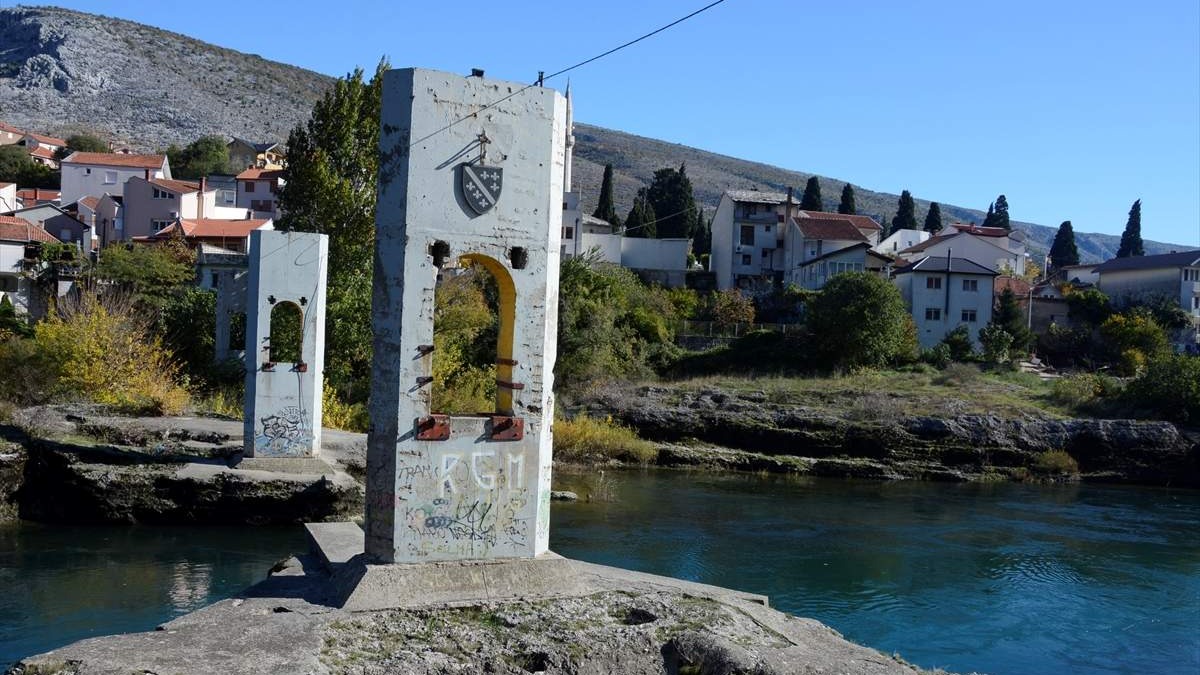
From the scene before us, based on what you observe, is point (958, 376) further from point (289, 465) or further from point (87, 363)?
point (87, 363)

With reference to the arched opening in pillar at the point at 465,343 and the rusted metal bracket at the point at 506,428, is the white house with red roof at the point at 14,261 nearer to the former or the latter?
the arched opening in pillar at the point at 465,343

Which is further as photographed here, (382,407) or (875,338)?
(875,338)

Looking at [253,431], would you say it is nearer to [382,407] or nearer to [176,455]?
[176,455]

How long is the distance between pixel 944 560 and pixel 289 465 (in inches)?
512

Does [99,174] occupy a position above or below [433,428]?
above

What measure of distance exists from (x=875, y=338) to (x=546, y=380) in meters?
36.2

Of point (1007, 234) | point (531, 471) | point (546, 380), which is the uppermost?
point (1007, 234)

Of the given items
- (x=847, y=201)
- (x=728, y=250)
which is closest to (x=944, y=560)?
(x=728, y=250)

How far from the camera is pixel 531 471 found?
431 inches

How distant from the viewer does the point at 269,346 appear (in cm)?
2058

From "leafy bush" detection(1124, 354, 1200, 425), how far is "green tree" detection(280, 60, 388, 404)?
28639 millimetres

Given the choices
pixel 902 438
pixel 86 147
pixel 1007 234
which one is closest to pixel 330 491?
pixel 902 438

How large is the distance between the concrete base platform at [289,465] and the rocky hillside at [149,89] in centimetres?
8479

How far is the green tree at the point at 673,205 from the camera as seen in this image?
245 ft
